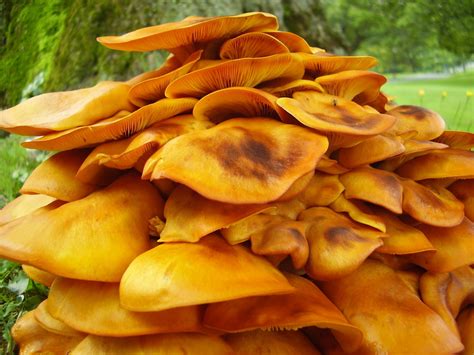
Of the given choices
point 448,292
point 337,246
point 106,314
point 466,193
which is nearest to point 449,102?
point 466,193

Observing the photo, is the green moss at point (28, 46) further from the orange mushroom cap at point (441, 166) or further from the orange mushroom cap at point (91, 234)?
the orange mushroom cap at point (441, 166)

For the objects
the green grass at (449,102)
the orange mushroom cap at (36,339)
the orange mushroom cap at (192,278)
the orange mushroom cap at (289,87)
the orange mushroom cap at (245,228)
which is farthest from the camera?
the green grass at (449,102)

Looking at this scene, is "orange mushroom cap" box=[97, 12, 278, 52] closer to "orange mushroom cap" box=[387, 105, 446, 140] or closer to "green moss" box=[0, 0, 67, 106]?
"orange mushroom cap" box=[387, 105, 446, 140]

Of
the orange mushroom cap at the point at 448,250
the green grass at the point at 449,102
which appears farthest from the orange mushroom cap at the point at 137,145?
the green grass at the point at 449,102

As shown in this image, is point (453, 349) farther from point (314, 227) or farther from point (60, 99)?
point (60, 99)

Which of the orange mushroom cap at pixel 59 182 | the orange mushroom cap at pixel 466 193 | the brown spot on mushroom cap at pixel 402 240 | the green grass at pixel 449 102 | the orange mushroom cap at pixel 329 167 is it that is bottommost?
the green grass at pixel 449 102

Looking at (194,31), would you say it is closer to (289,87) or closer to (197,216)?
(289,87)
